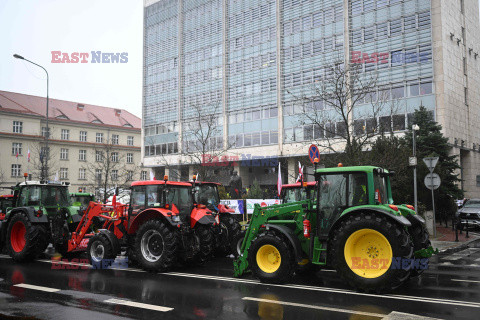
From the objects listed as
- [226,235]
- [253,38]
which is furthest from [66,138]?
[226,235]

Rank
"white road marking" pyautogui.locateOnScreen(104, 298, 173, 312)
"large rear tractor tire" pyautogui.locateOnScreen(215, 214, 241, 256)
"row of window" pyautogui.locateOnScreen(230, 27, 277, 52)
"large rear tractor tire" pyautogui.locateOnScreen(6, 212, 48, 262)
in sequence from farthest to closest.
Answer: "row of window" pyautogui.locateOnScreen(230, 27, 277, 52) → "large rear tractor tire" pyautogui.locateOnScreen(215, 214, 241, 256) → "large rear tractor tire" pyautogui.locateOnScreen(6, 212, 48, 262) → "white road marking" pyautogui.locateOnScreen(104, 298, 173, 312)

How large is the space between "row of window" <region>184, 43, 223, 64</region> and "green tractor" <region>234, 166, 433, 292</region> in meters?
38.2

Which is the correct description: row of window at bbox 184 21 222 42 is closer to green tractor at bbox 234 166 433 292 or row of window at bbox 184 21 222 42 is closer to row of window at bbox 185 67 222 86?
row of window at bbox 185 67 222 86

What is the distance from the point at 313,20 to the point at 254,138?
12.5m

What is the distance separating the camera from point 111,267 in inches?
418

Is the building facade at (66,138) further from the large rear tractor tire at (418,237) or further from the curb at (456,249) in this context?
the large rear tractor tire at (418,237)

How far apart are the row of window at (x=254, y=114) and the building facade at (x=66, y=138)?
15459mm

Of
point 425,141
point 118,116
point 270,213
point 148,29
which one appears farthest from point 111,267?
point 118,116

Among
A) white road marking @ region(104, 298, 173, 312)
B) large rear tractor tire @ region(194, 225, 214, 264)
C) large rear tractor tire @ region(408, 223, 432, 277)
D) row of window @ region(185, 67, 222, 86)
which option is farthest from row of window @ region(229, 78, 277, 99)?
white road marking @ region(104, 298, 173, 312)

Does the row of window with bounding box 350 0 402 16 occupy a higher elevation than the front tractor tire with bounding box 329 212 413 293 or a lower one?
higher

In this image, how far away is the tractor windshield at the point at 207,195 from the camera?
12711mm

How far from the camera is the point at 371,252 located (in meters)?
7.42

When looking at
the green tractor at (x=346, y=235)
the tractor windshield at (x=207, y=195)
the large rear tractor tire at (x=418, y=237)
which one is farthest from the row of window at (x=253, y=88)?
the large rear tractor tire at (x=418, y=237)

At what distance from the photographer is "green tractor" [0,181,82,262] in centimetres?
1155
